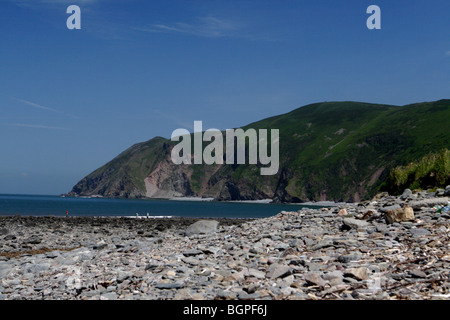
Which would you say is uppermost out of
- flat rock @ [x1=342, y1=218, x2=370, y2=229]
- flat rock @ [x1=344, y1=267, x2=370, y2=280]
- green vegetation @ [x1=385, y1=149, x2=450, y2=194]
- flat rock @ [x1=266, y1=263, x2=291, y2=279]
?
green vegetation @ [x1=385, y1=149, x2=450, y2=194]

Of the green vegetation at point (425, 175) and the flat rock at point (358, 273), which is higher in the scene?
the green vegetation at point (425, 175)

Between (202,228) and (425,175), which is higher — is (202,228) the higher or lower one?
the lower one

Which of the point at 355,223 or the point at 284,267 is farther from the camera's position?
the point at 355,223

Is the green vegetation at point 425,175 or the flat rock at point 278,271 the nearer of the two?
the flat rock at point 278,271

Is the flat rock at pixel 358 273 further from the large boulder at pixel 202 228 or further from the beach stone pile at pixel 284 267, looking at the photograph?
the large boulder at pixel 202 228

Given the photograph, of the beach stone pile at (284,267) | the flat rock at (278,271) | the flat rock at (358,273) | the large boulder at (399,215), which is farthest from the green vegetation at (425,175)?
the flat rock at (278,271)

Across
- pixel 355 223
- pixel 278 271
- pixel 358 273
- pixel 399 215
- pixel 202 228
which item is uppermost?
pixel 399 215

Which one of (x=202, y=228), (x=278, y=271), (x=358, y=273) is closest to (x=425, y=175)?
(x=202, y=228)

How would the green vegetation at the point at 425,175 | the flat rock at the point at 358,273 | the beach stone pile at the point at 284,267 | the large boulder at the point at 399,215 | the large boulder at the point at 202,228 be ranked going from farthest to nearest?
1. the green vegetation at the point at 425,175
2. the large boulder at the point at 202,228
3. the large boulder at the point at 399,215
4. the flat rock at the point at 358,273
5. the beach stone pile at the point at 284,267

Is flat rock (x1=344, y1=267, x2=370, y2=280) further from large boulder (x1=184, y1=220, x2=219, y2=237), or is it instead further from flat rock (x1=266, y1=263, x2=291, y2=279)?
large boulder (x1=184, y1=220, x2=219, y2=237)

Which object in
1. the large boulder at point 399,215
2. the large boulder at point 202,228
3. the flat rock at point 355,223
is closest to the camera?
the large boulder at point 399,215

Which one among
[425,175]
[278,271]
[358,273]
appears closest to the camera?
[358,273]

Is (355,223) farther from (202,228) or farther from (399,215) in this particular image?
(202,228)

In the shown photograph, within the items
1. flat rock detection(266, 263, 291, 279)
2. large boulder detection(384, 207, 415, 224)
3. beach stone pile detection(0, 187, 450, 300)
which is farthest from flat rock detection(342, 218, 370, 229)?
flat rock detection(266, 263, 291, 279)
